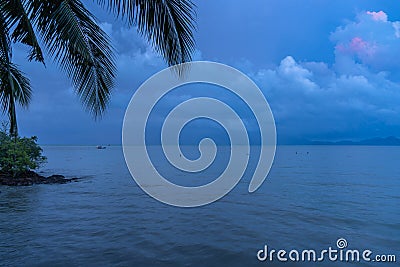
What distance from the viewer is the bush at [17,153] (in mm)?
19844

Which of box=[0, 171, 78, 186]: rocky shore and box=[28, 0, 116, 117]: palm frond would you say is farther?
box=[0, 171, 78, 186]: rocky shore

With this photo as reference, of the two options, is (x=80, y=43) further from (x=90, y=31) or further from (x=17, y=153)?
(x=17, y=153)

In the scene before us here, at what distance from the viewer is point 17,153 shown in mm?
19891

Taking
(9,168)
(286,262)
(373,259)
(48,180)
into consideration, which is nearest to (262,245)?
(286,262)

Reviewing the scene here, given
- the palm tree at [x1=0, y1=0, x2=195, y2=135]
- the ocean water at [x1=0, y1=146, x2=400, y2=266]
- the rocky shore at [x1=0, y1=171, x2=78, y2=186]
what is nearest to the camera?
the palm tree at [x1=0, y1=0, x2=195, y2=135]

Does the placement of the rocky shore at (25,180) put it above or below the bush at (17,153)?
below

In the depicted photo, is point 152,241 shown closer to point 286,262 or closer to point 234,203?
point 286,262

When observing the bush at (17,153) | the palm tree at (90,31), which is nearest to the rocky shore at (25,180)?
the bush at (17,153)

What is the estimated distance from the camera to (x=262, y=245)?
806cm

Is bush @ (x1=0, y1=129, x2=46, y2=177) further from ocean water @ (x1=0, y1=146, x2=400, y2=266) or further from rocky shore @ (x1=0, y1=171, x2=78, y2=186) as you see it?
ocean water @ (x1=0, y1=146, x2=400, y2=266)

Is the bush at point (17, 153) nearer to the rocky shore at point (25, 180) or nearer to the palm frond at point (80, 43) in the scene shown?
the rocky shore at point (25, 180)

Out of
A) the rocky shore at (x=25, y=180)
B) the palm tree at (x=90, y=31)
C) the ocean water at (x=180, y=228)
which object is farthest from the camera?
the rocky shore at (x=25, y=180)

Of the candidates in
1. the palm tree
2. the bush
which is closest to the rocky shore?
the bush

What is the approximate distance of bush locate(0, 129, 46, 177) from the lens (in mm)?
19844
